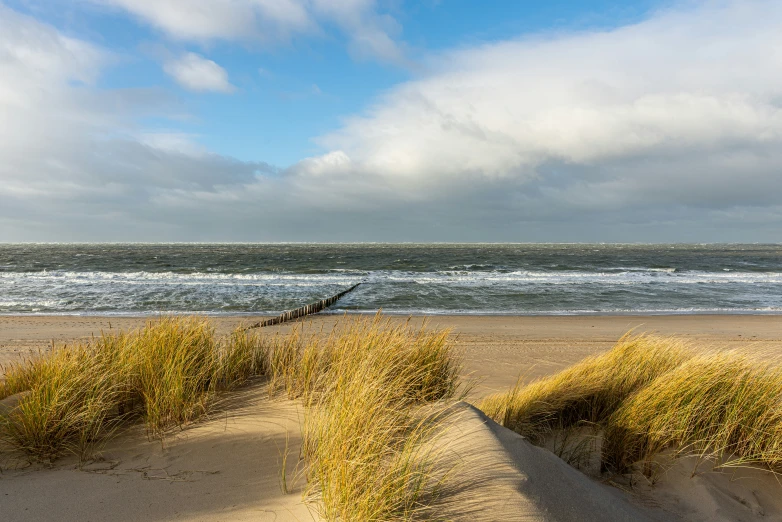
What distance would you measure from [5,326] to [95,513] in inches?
604

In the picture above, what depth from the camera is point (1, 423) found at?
167 inches

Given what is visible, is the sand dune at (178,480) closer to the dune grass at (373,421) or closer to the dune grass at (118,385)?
the dune grass at (118,385)

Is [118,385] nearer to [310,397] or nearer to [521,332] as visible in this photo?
[310,397]

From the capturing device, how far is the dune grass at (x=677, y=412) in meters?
4.21

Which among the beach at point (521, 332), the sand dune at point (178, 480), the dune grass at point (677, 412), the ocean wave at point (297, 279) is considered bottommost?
the beach at point (521, 332)

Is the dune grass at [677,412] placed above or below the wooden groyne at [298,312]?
above

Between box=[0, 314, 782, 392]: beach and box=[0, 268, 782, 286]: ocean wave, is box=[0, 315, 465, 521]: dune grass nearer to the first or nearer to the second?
box=[0, 314, 782, 392]: beach

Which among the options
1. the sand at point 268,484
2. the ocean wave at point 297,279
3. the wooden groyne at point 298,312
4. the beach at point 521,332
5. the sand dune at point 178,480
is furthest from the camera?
the ocean wave at point 297,279

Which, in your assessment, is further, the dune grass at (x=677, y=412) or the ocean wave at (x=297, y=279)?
the ocean wave at (x=297, y=279)

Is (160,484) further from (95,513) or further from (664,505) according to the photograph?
(664,505)

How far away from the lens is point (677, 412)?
4285mm

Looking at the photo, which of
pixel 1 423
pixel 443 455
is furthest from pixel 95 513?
pixel 443 455

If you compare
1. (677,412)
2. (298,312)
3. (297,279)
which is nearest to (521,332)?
(298,312)

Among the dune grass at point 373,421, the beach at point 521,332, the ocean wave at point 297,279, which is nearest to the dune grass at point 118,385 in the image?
the dune grass at point 373,421
